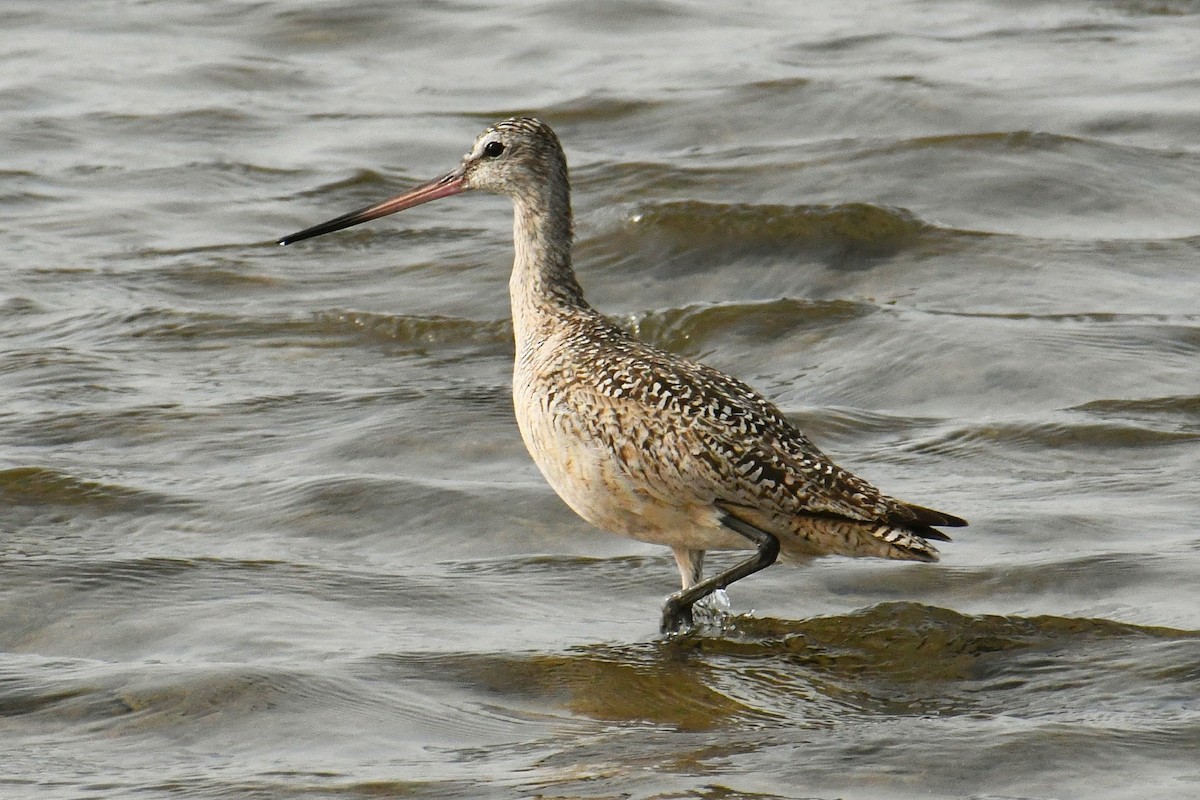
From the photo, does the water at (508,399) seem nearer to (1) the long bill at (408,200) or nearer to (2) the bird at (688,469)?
(2) the bird at (688,469)

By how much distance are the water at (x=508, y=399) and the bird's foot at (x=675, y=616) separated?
0.23ft

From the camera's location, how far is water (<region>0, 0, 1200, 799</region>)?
5688 mm

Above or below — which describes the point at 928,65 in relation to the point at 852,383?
above

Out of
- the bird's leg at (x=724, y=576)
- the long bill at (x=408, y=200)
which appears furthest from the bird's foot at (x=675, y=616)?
the long bill at (x=408, y=200)

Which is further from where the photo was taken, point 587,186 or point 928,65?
point 928,65

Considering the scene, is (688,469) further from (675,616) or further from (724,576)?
(675,616)

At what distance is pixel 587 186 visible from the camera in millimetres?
11523

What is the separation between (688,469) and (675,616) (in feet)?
1.95

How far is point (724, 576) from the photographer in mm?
6328

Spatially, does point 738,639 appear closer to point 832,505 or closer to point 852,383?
point 832,505

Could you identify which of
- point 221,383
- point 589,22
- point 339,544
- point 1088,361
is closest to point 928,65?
point 589,22

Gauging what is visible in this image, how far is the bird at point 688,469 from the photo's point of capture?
603 centimetres

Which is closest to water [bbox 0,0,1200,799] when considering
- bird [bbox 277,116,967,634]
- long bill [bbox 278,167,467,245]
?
bird [bbox 277,116,967,634]

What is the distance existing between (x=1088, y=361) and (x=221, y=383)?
3749mm
